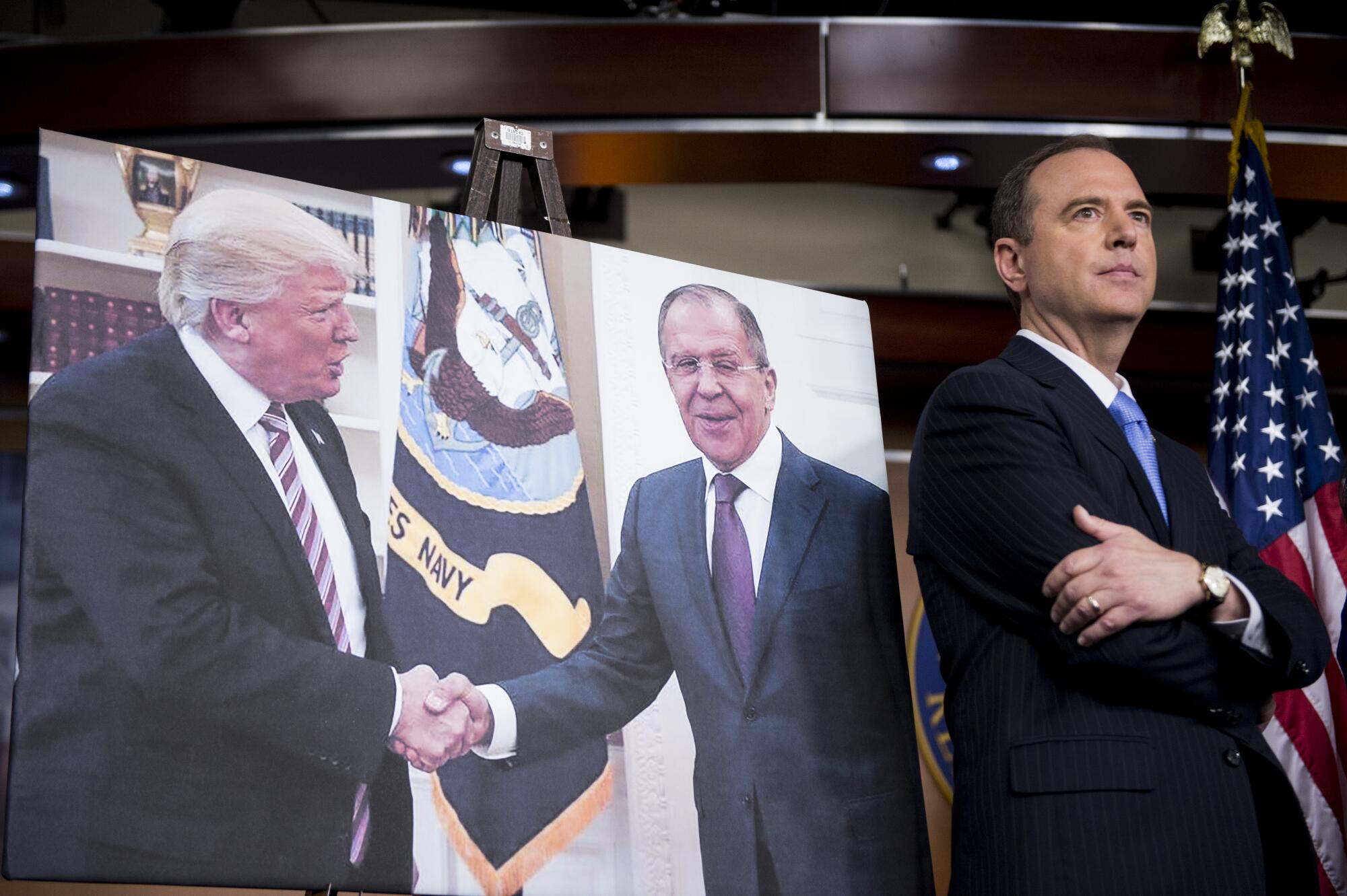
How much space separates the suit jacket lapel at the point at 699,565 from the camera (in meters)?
1.82

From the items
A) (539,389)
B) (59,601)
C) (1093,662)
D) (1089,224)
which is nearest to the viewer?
(59,601)

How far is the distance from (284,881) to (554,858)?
34 centimetres

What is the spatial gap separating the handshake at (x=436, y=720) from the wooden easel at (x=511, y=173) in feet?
2.46

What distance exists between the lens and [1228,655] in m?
1.61

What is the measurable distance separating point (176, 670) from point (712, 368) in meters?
0.93

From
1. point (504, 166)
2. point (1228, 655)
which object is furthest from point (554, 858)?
point (504, 166)

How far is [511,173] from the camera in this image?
203cm

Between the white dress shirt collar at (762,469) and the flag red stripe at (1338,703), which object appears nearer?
the white dress shirt collar at (762,469)

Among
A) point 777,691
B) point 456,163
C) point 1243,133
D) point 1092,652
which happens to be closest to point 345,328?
point 777,691

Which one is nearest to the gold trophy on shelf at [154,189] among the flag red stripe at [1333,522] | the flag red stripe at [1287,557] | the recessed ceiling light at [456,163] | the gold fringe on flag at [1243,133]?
the recessed ceiling light at [456,163]

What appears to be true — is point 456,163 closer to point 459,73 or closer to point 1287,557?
point 459,73

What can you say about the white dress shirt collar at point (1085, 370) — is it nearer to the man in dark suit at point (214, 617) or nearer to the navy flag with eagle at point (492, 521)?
the navy flag with eagle at point (492, 521)

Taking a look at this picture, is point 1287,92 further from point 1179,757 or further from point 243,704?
point 243,704

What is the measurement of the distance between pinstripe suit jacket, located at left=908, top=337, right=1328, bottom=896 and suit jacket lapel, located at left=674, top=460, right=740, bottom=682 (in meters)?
0.30
